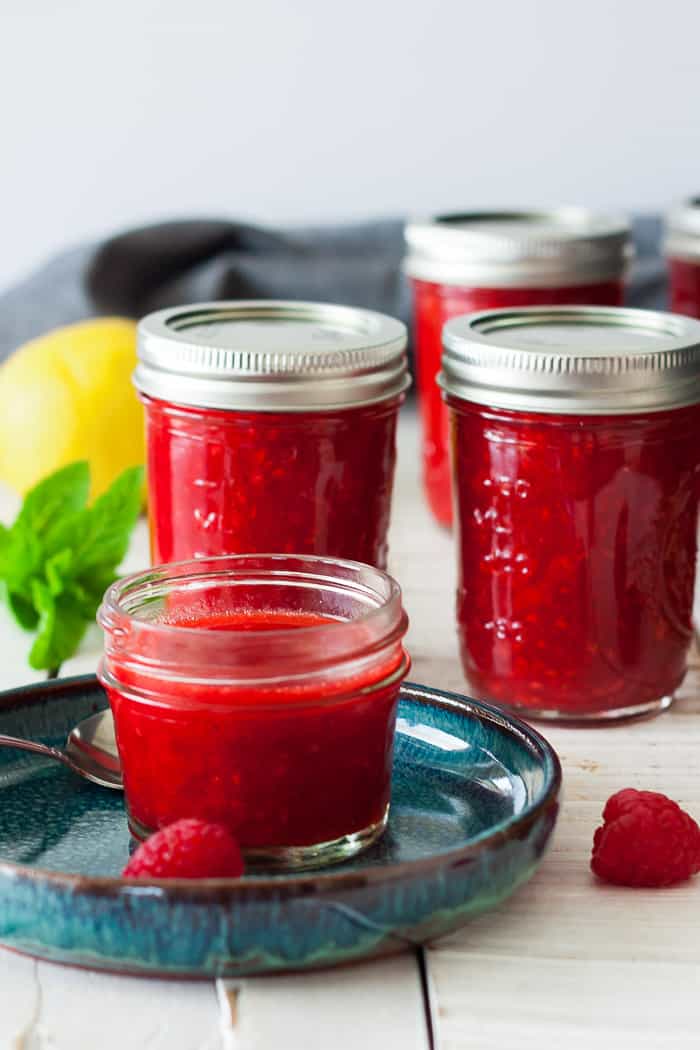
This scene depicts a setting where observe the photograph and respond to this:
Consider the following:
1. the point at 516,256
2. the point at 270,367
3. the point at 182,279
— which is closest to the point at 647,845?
the point at 270,367

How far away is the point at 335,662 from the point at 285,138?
6.81 feet

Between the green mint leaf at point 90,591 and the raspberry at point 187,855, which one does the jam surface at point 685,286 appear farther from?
the raspberry at point 187,855

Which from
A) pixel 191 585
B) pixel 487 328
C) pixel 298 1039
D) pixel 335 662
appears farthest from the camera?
pixel 487 328

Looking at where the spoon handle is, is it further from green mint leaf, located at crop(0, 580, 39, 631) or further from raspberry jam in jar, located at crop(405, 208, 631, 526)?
raspberry jam in jar, located at crop(405, 208, 631, 526)

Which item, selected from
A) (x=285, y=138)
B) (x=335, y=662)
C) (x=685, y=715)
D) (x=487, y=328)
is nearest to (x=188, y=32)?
(x=285, y=138)

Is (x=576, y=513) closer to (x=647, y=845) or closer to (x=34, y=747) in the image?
(x=647, y=845)

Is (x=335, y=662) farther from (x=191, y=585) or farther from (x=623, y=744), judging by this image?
(x=623, y=744)

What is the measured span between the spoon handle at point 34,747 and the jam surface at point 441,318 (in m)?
0.80

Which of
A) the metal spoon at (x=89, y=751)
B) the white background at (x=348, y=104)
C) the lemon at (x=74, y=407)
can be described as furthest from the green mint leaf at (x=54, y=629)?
the white background at (x=348, y=104)

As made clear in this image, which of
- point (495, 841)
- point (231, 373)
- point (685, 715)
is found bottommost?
point (685, 715)

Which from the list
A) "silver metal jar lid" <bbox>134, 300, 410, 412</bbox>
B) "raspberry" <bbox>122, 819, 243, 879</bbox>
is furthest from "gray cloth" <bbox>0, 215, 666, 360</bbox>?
"raspberry" <bbox>122, 819, 243, 879</bbox>

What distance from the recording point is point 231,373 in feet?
4.27

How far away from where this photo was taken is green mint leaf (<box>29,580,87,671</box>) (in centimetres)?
146

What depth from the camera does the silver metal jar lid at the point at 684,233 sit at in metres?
1.96
